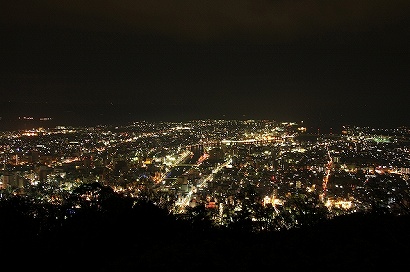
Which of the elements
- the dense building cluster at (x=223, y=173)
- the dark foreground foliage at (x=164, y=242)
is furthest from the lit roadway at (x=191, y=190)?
the dark foreground foliage at (x=164, y=242)

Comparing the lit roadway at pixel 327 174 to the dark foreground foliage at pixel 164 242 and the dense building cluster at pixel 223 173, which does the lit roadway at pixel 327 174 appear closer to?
the dense building cluster at pixel 223 173

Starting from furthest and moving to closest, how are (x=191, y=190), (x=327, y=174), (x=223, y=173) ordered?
(x=223, y=173) < (x=327, y=174) < (x=191, y=190)

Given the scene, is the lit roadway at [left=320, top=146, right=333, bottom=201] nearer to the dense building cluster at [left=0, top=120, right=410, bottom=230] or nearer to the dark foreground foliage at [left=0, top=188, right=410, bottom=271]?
the dense building cluster at [left=0, top=120, right=410, bottom=230]

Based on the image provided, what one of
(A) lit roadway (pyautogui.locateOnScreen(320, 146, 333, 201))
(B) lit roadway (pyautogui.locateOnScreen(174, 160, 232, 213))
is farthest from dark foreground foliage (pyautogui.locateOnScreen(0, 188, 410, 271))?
(A) lit roadway (pyautogui.locateOnScreen(320, 146, 333, 201))

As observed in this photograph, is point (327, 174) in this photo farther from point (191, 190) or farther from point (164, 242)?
point (164, 242)

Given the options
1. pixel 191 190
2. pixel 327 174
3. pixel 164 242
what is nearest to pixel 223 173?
pixel 191 190
